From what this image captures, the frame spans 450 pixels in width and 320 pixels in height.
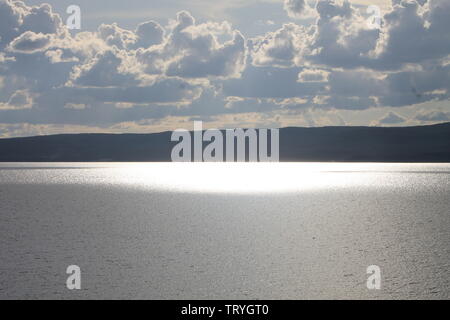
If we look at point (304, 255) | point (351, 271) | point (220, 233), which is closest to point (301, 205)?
point (220, 233)

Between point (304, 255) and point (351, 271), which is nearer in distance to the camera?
point (351, 271)

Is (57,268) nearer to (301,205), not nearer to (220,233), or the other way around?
(220,233)

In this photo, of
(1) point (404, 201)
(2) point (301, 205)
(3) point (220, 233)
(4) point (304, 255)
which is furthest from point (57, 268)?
(1) point (404, 201)
